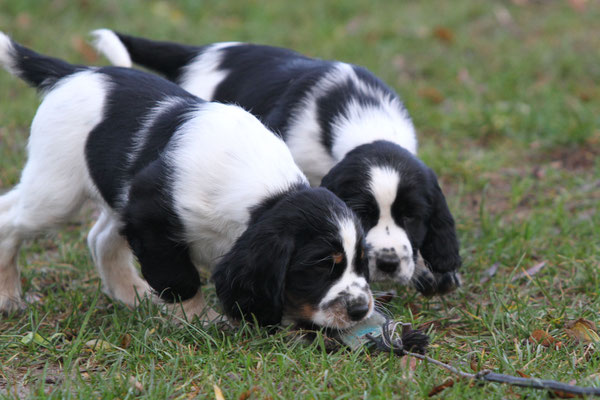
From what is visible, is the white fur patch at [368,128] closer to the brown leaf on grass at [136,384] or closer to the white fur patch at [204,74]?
the white fur patch at [204,74]

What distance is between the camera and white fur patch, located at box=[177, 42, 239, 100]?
514 cm

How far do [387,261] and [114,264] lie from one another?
1.51 m

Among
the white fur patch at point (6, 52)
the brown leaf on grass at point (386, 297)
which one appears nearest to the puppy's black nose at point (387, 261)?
the brown leaf on grass at point (386, 297)

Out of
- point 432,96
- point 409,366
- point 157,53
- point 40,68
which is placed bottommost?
point 432,96

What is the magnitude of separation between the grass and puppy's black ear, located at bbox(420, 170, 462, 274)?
205mm

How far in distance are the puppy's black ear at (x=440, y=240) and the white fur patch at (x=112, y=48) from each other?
2.01 meters

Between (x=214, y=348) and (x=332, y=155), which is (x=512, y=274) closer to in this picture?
(x=332, y=155)

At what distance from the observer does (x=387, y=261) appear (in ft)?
12.9

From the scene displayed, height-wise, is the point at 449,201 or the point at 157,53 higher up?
the point at 157,53

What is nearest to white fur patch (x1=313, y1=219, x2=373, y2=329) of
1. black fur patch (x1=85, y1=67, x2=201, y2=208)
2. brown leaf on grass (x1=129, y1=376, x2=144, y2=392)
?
brown leaf on grass (x1=129, y1=376, x2=144, y2=392)

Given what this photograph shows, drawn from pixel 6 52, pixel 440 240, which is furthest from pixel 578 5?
pixel 6 52

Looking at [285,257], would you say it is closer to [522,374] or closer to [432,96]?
[522,374]

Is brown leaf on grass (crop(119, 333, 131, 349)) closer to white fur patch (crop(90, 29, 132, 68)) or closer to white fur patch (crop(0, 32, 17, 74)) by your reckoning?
white fur patch (crop(0, 32, 17, 74))

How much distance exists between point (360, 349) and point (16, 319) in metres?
1.75
